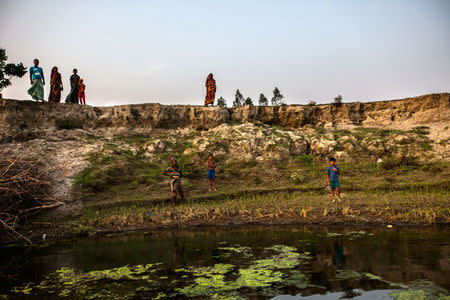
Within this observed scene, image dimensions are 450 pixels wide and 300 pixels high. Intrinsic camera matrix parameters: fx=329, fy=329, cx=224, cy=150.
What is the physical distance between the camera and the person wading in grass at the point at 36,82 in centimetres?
1692

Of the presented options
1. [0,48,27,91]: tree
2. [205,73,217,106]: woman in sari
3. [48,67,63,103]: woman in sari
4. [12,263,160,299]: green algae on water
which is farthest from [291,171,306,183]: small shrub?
[0,48,27,91]: tree

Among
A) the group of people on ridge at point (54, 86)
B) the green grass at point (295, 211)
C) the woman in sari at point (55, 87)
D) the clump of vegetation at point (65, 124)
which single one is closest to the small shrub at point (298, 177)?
the green grass at point (295, 211)

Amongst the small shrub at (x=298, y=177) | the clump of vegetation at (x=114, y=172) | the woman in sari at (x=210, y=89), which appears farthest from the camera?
the woman in sari at (x=210, y=89)

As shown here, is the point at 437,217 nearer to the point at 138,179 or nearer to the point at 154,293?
the point at 154,293

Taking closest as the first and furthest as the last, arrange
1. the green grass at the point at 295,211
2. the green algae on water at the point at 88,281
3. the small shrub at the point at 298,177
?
the green algae on water at the point at 88,281
the green grass at the point at 295,211
the small shrub at the point at 298,177

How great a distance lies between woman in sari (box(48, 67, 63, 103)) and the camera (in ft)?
59.3

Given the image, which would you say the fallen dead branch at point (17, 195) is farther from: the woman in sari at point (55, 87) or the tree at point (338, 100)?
the tree at point (338, 100)

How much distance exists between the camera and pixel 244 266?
255 inches

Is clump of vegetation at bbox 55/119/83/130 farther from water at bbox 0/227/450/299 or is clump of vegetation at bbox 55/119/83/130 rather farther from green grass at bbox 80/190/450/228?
water at bbox 0/227/450/299

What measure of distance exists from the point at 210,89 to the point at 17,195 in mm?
12715

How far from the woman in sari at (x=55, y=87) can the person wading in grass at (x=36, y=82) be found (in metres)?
0.63

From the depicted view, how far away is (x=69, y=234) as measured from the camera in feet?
34.7

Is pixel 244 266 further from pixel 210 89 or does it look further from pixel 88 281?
pixel 210 89

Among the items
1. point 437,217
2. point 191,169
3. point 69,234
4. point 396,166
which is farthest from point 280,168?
point 69,234
